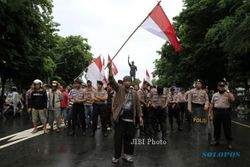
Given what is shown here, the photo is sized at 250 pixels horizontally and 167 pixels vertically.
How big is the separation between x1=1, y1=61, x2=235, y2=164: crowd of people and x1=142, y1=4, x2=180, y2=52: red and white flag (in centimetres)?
152

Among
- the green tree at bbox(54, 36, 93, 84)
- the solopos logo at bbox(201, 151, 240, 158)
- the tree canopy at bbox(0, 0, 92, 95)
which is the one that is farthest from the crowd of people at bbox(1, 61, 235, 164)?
the green tree at bbox(54, 36, 93, 84)

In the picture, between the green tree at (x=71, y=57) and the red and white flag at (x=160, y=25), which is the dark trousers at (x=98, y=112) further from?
the green tree at (x=71, y=57)

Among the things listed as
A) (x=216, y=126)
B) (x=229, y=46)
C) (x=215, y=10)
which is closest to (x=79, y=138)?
(x=216, y=126)

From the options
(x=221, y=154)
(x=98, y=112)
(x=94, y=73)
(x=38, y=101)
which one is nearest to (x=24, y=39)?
(x=94, y=73)

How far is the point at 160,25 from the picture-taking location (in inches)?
401

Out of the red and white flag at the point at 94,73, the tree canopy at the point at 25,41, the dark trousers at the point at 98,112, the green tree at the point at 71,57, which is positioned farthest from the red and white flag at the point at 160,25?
the green tree at the point at 71,57

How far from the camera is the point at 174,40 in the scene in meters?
10.4

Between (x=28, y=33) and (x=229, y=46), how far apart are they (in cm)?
1333

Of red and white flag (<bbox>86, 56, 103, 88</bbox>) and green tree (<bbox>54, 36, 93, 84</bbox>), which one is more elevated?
green tree (<bbox>54, 36, 93, 84</bbox>)

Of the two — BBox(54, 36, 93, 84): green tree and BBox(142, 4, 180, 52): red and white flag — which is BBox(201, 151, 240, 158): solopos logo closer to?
BBox(142, 4, 180, 52): red and white flag

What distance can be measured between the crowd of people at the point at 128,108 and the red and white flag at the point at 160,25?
1.52 m

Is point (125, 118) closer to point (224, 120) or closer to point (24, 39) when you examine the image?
point (224, 120)

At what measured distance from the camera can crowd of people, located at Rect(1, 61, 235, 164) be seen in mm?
8688

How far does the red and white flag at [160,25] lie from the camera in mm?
10062
